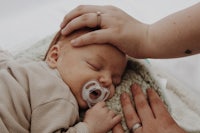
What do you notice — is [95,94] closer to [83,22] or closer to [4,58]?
[83,22]

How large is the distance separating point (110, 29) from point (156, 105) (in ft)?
0.89

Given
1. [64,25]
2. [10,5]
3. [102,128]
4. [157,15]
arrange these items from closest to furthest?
[102,128], [64,25], [157,15], [10,5]

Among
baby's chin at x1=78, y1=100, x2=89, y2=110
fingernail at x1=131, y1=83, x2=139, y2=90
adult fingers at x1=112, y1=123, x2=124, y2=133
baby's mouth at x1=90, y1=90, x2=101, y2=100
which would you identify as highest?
baby's mouth at x1=90, y1=90, x2=101, y2=100

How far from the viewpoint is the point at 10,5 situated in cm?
187

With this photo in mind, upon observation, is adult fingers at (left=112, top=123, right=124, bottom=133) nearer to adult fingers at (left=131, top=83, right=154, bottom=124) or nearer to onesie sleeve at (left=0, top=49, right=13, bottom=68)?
adult fingers at (left=131, top=83, right=154, bottom=124)

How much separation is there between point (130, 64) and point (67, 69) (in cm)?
25

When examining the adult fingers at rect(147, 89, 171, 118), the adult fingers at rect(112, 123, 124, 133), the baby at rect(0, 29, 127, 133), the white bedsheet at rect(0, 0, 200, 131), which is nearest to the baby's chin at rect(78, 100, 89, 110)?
the baby at rect(0, 29, 127, 133)

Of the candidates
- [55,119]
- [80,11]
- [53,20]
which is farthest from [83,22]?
[53,20]

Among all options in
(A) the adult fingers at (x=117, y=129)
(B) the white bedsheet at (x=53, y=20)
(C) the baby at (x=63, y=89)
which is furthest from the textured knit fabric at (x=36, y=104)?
(B) the white bedsheet at (x=53, y=20)

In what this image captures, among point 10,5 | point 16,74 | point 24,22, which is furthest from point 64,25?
point 10,5

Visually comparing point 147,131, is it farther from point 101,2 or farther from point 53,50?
point 101,2

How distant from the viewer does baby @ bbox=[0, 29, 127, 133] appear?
978 mm

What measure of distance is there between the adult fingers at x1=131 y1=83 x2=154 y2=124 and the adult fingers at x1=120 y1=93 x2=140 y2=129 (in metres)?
0.02

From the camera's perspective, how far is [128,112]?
111 centimetres
